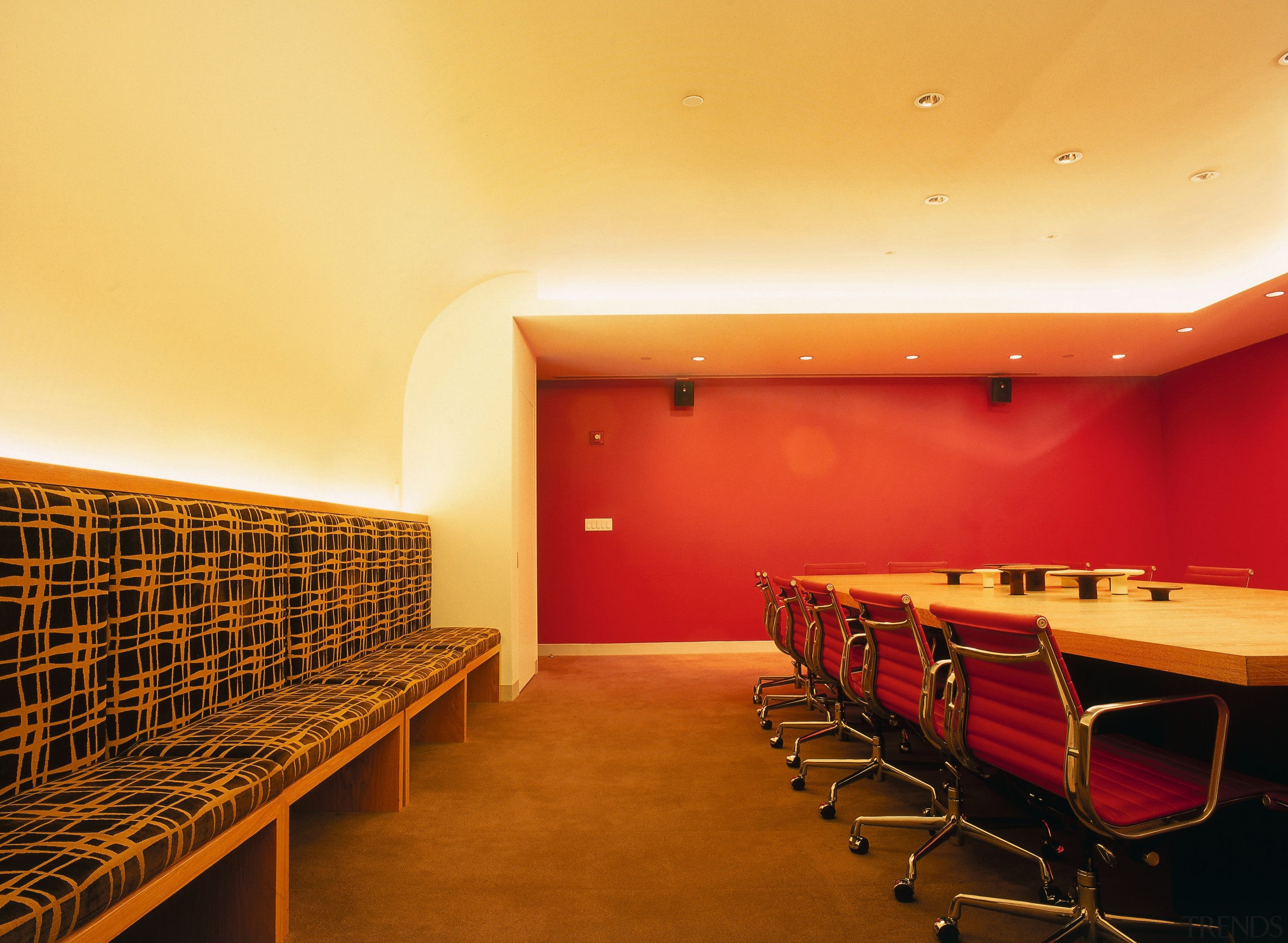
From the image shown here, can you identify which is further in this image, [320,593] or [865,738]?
[320,593]

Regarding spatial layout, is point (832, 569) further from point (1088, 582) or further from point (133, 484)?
point (133, 484)

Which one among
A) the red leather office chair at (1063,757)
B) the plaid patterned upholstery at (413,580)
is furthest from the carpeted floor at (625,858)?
the plaid patterned upholstery at (413,580)

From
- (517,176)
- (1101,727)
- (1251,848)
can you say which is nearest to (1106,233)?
(1101,727)

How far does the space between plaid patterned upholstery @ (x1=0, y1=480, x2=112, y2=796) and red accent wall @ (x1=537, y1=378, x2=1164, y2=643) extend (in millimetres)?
5323

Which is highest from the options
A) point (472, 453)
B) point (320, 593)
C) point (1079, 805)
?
point (472, 453)

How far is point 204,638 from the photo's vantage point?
2.58 metres

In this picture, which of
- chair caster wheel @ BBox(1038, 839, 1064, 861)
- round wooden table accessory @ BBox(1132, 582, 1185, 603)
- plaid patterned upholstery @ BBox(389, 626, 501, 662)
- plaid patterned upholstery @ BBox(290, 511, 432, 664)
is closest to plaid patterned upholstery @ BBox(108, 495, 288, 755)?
plaid patterned upholstery @ BBox(290, 511, 432, 664)

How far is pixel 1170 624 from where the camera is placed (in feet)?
7.00

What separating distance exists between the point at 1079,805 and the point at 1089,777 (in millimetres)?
67

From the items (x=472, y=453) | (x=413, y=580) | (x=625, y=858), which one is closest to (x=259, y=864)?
(x=625, y=858)

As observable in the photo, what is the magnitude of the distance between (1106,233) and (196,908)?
5.89 metres

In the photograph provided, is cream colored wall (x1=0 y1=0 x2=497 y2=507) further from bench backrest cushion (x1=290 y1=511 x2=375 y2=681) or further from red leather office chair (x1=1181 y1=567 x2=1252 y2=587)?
red leather office chair (x1=1181 y1=567 x2=1252 y2=587)

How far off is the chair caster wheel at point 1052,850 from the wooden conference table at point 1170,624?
0.64m

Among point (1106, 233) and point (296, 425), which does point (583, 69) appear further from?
point (1106, 233)
